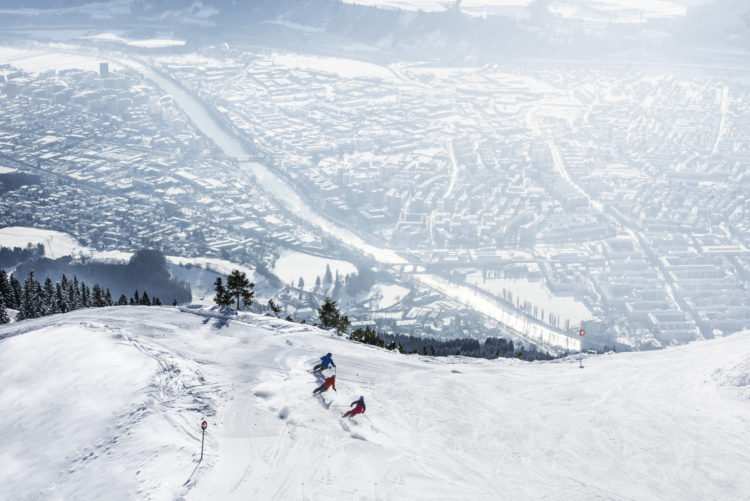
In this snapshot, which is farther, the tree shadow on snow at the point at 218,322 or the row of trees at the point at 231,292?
the row of trees at the point at 231,292

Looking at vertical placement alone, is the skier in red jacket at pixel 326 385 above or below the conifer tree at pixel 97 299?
above

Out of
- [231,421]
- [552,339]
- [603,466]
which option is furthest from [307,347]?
[552,339]

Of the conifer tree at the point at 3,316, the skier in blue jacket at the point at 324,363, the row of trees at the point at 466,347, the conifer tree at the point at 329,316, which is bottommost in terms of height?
the row of trees at the point at 466,347

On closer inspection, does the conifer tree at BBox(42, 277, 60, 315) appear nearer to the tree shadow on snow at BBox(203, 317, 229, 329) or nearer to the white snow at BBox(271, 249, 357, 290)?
the tree shadow on snow at BBox(203, 317, 229, 329)

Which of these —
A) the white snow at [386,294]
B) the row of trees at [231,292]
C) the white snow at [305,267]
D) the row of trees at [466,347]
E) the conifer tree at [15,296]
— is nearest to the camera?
the row of trees at [231,292]

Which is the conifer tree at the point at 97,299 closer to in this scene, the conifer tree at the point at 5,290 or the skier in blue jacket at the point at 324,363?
the conifer tree at the point at 5,290

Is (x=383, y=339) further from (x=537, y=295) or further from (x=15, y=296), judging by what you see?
(x=15, y=296)

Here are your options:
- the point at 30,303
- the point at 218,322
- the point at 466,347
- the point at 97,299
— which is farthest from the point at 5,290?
the point at 466,347

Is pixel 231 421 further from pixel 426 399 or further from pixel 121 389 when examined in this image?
pixel 426 399

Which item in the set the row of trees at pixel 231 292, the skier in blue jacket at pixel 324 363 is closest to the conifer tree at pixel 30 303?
the row of trees at pixel 231 292
